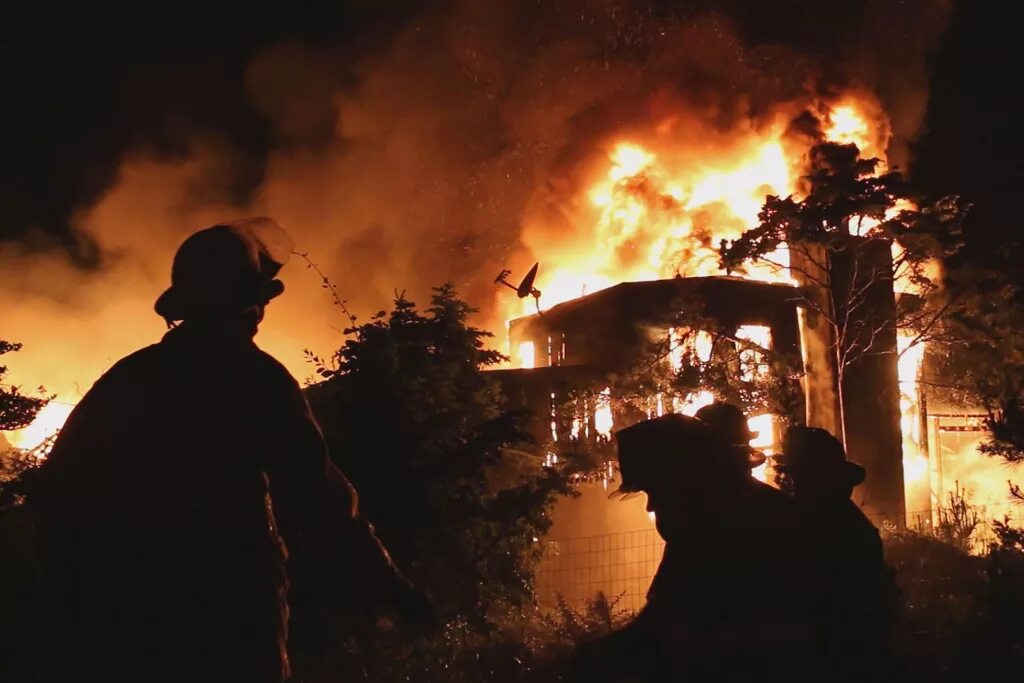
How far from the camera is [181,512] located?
7.04 ft

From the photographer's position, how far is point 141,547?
7.00ft

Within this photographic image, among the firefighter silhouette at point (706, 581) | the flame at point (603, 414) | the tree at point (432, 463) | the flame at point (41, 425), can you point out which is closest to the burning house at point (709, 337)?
the flame at point (603, 414)

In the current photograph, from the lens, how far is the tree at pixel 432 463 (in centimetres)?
619

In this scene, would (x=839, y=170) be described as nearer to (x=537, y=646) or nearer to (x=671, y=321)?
(x=671, y=321)

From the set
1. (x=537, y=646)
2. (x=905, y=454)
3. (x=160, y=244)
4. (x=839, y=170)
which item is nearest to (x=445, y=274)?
(x=160, y=244)

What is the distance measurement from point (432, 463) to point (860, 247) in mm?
8506

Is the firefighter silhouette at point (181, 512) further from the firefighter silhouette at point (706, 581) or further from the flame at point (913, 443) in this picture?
the flame at point (913, 443)

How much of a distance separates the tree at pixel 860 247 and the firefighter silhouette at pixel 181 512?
10.2 m

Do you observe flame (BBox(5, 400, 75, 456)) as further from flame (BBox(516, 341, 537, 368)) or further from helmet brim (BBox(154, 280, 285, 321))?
helmet brim (BBox(154, 280, 285, 321))

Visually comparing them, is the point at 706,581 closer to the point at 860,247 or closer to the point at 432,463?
the point at 432,463

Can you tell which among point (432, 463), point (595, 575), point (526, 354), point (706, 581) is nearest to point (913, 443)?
point (526, 354)

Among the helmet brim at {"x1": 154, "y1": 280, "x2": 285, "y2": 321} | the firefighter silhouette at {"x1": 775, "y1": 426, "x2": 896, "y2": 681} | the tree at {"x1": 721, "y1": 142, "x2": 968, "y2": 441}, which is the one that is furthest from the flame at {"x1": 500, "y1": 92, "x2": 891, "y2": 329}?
the helmet brim at {"x1": 154, "y1": 280, "x2": 285, "y2": 321}

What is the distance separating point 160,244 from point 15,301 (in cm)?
407

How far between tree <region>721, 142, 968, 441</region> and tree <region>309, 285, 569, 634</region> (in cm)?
587
